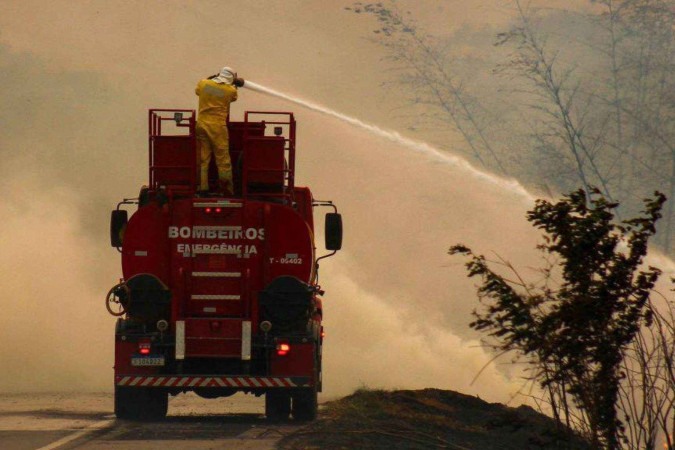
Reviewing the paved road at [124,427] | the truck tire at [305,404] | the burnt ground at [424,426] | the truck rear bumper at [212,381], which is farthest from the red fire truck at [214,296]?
the burnt ground at [424,426]

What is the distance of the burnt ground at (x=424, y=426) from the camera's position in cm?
1380

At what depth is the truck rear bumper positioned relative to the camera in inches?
684

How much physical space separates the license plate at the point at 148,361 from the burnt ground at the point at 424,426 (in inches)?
77.8

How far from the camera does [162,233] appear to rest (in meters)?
17.6

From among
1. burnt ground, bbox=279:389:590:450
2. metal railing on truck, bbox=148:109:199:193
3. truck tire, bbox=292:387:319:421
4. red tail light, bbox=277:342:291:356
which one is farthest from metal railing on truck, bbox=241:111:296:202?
burnt ground, bbox=279:389:590:450

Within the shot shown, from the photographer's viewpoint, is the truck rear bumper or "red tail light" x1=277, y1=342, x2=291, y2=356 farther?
"red tail light" x1=277, y1=342, x2=291, y2=356

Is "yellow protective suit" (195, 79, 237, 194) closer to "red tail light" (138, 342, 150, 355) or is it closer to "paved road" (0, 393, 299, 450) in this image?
"red tail light" (138, 342, 150, 355)

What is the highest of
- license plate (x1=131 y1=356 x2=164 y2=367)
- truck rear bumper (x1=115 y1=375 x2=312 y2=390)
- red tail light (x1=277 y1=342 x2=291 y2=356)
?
red tail light (x1=277 y1=342 x2=291 y2=356)

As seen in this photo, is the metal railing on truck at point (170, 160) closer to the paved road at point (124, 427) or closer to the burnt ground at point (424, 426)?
the paved road at point (124, 427)

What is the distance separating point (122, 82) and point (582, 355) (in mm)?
33285

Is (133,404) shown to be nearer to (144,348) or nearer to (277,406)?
(144,348)

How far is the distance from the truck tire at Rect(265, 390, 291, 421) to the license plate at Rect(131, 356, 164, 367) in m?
1.84

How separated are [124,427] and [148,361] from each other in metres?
0.91

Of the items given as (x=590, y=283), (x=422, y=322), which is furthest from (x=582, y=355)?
(x=422, y=322)
